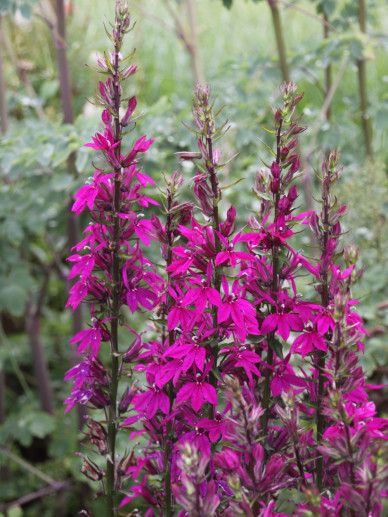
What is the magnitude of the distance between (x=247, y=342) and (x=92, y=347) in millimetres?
262

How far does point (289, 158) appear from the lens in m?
1.18

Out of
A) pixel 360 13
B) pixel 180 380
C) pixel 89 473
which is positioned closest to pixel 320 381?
pixel 180 380

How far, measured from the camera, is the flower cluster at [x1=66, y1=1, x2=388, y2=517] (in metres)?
1.09

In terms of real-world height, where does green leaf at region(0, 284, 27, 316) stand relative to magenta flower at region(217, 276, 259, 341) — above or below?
below

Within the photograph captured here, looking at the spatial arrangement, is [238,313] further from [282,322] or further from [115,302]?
[115,302]

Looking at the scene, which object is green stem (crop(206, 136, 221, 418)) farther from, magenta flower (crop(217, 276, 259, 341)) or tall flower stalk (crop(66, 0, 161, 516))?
tall flower stalk (crop(66, 0, 161, 516))

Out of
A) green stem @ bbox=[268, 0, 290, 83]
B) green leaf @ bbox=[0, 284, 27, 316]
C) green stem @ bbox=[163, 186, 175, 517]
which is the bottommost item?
green leaf @ bbox=[0, 284, 27, 316]

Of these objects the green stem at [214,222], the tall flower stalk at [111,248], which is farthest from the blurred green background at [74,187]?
the green stem at [214,222]

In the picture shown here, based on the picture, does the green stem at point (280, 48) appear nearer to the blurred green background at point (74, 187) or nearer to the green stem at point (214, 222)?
the blurred green background at point (74, 187)

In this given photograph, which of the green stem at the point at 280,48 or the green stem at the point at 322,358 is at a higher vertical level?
the green stem at the point at 280,48

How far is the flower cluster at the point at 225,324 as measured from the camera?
1.09 meters

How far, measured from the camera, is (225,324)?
1.17 m

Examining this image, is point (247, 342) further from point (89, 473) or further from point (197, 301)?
point (89, 473)

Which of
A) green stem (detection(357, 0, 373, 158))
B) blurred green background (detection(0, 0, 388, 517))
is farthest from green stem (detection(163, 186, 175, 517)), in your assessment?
green stem (detection(357, 0, 373, 158))
